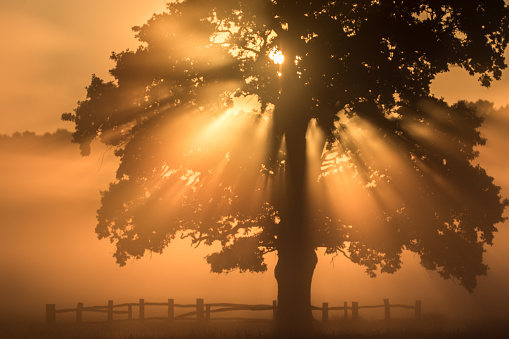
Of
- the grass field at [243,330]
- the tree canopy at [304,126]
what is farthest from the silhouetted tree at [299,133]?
the grass field at [243,330]

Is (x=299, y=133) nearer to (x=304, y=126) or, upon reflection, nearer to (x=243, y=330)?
(x=304, y=126)

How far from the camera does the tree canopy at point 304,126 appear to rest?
71.6ft

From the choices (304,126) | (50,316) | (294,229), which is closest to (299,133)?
(304,126)

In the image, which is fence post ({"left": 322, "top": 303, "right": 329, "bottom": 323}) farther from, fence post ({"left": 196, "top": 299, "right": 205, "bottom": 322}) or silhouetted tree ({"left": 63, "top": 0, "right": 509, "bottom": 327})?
silhouetted tree ({"left": 63, "top": 0, "right": 509, "bottom": 327})

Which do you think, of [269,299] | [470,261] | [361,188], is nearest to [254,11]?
[361,188]

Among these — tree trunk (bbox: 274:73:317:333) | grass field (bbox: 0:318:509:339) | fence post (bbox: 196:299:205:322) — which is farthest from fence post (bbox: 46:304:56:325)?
tree trunk (bbox: 274:73:317:333)

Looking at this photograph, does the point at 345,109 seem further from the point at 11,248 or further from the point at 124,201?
the point at 11,248

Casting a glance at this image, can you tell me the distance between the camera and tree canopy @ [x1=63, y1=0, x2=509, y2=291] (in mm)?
21812

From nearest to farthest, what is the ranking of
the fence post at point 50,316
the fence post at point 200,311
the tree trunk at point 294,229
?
the tree trunk at point 294,229 → the fence post at point 50,316 → the fence post at point 200,311

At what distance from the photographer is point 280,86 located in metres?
23.8

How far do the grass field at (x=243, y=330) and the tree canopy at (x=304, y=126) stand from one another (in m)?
2.95

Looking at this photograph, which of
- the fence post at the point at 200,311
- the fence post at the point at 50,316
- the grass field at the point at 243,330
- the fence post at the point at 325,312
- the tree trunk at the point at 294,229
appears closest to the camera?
the grass field at the point at 243,330

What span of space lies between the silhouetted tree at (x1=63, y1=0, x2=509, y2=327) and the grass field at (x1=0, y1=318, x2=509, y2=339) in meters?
2.70

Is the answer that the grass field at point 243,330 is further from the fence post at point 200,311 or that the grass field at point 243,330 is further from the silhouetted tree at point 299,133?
the silhouetted tree at point 299,133
